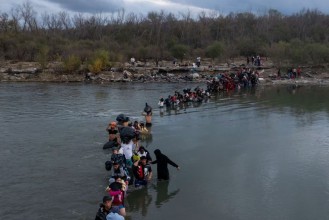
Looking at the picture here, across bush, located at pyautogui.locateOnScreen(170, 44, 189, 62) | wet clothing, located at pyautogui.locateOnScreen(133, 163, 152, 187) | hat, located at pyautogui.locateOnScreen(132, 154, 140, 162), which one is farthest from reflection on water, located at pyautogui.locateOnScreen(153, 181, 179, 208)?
bush, located at pyautogui.locateOnScreen(170, 44, 189, 62)

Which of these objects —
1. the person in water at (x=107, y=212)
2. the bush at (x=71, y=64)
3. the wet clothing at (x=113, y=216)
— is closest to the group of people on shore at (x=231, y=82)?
the bush at (x=71, y=64)

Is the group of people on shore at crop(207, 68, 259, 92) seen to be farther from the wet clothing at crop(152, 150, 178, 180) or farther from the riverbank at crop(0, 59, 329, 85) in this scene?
the wet clothing at crop(152, 150, 178, 180)

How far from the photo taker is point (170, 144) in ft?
62.6

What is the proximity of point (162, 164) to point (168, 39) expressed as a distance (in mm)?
72061

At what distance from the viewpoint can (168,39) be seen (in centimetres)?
8431

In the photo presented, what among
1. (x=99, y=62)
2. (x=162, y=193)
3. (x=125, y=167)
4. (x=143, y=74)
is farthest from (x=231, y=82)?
(x=162, y=193)

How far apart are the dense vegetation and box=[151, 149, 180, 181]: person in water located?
43.8m

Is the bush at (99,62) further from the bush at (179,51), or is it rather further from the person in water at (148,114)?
the person in water at (148,114)

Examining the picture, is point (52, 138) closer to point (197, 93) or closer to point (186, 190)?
point (186, 190)

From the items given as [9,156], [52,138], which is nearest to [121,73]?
[52,138]

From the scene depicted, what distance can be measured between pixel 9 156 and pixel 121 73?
39.7 m

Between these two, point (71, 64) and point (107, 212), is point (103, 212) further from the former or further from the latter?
point (71, 64)

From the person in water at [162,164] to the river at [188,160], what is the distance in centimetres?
30

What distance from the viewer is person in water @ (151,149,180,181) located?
13758mm
